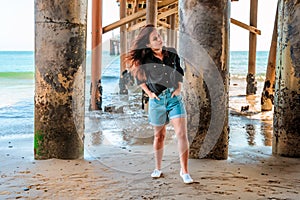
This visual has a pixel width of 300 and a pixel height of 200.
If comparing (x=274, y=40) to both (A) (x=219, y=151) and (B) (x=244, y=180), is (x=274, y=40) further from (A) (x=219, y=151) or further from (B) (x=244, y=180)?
(B) (x=244, y=180)

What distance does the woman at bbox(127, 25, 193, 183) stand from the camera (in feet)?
11.6

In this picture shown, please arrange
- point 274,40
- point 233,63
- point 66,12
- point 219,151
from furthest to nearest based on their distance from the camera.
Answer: point 233,63 → point 274,40 → point 219,151 → point 66,12

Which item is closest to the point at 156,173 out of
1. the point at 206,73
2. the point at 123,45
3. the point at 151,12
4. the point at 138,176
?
the point at 138,176

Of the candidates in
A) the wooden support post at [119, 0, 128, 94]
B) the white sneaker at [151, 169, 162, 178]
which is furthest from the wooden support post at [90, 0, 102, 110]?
the white sneaker at [151, 169, 162, 178]

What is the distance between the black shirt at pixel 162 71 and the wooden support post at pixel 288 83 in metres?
1.64

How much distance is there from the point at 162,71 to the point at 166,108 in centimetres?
33

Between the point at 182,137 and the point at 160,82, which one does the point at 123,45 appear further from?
the point at 182,137

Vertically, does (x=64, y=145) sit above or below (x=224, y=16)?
below

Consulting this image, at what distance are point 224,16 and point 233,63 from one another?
4518 centimetres

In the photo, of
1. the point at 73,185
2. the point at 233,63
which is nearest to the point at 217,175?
the point at 73,185

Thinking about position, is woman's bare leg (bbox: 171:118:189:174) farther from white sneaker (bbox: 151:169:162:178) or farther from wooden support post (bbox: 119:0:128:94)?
wooden support post (bbox: 119:0:128:94)

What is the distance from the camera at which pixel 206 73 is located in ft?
13.9

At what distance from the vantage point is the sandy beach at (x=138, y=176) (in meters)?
3.21

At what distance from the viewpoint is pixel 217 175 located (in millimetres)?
3725
